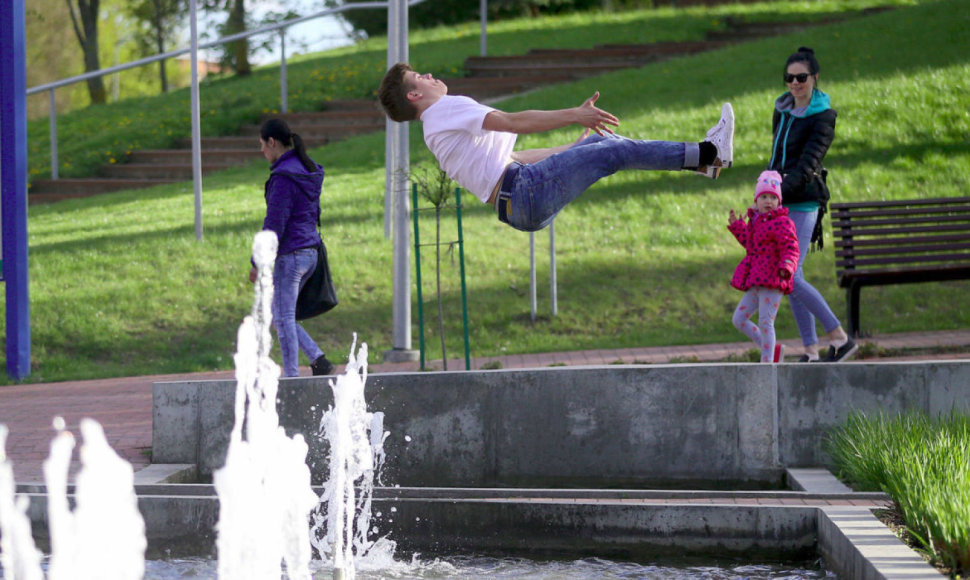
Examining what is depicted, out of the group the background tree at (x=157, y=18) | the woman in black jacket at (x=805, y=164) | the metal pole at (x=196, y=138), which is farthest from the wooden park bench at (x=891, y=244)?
the background tree at (x=157, y=18)

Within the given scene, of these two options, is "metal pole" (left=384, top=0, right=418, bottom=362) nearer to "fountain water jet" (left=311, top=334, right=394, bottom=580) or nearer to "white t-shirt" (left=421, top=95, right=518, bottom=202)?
"fountain water jet" (left=311, top=334, right=394, bottom=580)

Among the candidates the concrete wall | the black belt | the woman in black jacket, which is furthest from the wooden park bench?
the black belt

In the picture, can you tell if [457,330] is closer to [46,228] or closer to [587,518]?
[587,518]

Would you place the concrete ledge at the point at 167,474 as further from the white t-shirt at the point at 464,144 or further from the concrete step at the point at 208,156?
the concrete step at the point at 208,156

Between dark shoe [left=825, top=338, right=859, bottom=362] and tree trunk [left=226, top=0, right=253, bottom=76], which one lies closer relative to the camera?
dark shoe [left=825, top=338, right=859, bottom=362]

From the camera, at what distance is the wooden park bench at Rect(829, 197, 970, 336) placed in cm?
1029

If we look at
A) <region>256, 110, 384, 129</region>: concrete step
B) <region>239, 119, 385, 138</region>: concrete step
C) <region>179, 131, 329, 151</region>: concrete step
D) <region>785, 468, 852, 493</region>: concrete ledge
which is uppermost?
<region>256, 110, 384, 129</region>: concrete step

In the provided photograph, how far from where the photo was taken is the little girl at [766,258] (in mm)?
7918

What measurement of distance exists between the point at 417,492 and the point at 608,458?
131cm

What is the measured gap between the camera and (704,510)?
5.30 meters

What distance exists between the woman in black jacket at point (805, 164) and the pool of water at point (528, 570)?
137 inches

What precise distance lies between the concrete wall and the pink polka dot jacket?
60.5 inches

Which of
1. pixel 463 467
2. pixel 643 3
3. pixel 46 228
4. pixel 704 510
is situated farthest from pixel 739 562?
pixel 643 3

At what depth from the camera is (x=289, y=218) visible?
8.38 metres
